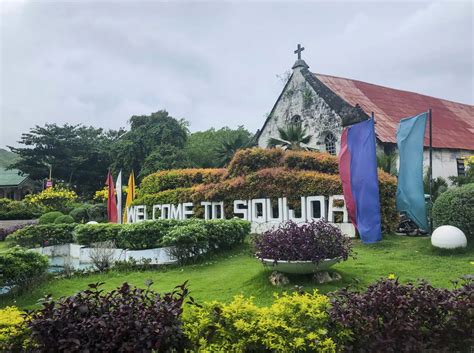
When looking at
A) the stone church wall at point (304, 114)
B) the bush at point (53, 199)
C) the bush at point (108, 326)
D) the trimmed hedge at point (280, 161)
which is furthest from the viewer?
the bush at point (53, 199)

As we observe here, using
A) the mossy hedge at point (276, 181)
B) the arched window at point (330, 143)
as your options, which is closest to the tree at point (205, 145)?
the arched window at point (330, 143)

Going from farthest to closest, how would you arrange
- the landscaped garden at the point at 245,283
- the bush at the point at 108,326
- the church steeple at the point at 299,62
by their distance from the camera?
the church steeple at the point at 299,62, the landscaped garden at the point at 245,283, the bush at the point at 108,326

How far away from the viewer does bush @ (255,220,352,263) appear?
637 cm

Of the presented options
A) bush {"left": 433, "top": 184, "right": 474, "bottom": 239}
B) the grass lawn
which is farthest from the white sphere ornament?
bush {"left": 433, "top": 184, "right": 474, "bottom": 239}

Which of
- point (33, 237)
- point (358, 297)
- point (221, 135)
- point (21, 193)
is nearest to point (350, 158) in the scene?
point (358, 297)

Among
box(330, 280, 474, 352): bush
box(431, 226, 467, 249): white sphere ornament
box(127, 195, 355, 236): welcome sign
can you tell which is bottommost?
box(330, 280, 474, 352): bush

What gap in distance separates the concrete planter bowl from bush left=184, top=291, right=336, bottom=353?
98.6 inches

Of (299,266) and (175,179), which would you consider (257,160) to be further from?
(299,266)

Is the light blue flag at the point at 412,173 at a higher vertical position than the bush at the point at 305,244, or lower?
higher

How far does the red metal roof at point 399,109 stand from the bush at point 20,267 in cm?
1357

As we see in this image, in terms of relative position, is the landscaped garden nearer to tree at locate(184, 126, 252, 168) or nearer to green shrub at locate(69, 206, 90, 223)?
green shrub at locate(69, 206, 90, 223)

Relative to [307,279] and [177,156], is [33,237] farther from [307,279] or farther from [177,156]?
[177,156]

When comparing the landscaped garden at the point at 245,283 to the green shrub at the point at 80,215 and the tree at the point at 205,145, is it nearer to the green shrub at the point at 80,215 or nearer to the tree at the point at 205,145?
the green shrub at the point at 80,215

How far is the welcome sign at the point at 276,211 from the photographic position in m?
11.6
